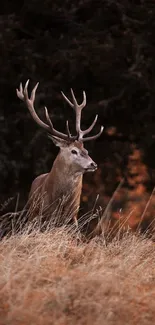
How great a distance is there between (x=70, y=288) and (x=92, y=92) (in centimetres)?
1078

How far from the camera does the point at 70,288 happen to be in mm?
5840

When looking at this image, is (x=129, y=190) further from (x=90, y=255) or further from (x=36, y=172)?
(x=90, y=255)

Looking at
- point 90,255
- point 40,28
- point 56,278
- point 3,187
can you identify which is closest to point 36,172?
point 3,187

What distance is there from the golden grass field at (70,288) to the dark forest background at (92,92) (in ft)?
29.3

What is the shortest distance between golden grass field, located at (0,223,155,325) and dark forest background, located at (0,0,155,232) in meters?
8.94

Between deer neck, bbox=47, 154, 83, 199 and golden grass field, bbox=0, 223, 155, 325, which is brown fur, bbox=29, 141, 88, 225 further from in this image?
golden grass field, bbox=0, 223, 155, 325

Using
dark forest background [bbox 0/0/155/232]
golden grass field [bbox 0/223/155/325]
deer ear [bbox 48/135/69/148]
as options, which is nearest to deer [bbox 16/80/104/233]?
deer ear [bbox 48/135/69/148]

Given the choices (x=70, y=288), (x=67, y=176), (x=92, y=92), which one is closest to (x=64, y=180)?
(x=67, y=176)

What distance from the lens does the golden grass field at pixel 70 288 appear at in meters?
5.64

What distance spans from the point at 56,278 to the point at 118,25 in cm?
1092

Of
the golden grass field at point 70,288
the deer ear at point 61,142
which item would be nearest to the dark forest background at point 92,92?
the deer ear at point 61,142

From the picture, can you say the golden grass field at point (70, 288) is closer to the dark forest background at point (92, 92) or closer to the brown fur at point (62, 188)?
the brown fur at point (62, 188)

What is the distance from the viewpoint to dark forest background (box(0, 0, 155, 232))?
1590 cm

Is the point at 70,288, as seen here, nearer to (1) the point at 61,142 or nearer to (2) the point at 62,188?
(2) the point at 62,188
